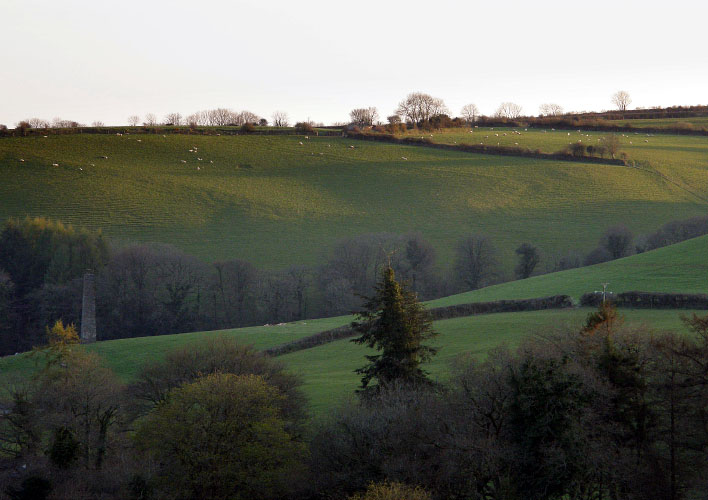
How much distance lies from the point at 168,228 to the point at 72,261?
13195 mm

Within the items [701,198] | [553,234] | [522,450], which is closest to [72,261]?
[553,234]

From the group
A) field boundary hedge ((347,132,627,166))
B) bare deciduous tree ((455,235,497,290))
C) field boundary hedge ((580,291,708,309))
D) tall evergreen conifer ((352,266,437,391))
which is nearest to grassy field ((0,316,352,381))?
tall evergreen conifer ((352,266,437,391))

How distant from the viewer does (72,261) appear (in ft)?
237

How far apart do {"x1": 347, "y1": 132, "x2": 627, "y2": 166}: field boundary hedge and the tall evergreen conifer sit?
83.1 m

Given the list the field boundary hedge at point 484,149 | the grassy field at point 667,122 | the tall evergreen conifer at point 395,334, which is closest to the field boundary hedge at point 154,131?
the field boundary hedge at point 484,149

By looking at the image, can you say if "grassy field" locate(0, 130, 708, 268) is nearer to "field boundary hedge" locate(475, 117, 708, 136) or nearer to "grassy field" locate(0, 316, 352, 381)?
"field boundary hedge" locate(475, 117, 708, 136)

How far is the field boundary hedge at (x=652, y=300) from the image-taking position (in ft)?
136

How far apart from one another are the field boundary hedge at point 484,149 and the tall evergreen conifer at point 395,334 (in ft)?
273

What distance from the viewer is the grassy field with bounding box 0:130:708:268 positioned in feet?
267

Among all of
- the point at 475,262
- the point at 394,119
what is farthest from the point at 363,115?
the point at 475,262

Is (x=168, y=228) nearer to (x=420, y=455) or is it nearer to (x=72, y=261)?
(x=72, y=261)

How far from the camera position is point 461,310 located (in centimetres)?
4978

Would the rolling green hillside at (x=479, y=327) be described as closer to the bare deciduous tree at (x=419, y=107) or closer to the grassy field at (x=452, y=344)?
the grassy field at (x=452, y=344)

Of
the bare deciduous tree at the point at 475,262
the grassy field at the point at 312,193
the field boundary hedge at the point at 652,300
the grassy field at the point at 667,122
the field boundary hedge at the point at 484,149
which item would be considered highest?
the grassy field at the point at 667,122
